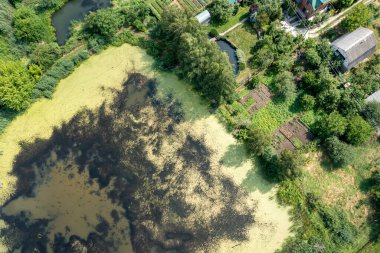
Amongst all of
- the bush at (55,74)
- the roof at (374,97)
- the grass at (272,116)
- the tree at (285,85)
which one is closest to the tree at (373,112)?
the roof at (374,97)

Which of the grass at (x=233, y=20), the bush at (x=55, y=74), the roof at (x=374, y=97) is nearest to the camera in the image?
the roof at (x=374, y=97)

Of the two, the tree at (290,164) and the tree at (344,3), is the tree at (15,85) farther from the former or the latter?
the tree at (344,3)

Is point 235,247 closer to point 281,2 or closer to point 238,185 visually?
point 238,185

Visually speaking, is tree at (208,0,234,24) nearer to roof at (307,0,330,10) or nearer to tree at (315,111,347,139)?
roof at (307,0,330,10)

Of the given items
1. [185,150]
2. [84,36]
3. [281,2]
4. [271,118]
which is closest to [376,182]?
[271,118]

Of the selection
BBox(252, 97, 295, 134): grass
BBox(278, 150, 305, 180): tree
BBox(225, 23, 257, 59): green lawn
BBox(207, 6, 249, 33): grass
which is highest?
BBox(207, 6, 249, 33): grass

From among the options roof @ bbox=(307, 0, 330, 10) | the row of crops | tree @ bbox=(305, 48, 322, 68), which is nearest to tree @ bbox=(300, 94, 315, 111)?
tree @ bbox=(305, 48, 322, 68)

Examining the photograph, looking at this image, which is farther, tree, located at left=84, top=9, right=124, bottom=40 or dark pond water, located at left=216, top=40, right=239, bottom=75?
tree, located at left=84, top=9, right=124, bottom=40
